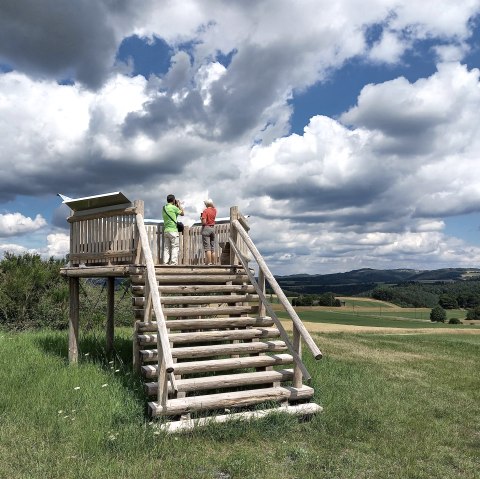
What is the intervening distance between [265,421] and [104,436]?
2308 millimetres

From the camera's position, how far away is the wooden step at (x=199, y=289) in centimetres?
974

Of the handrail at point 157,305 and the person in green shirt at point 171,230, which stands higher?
the person in green shirt at point 171,230

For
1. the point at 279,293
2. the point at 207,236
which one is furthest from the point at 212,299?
the point at 207,236

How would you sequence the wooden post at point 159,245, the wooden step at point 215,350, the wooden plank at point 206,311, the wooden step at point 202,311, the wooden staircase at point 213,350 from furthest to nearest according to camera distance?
the wooden post at point 159,245 → the wooden step at point 202,311 → the wooden plank at point 206,311 → the wooden step at point 215,350 → the wooden staircase at point 213,350

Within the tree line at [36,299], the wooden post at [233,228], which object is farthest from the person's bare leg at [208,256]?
the tree line at [36,299]

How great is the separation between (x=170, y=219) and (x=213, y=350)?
4.11 m

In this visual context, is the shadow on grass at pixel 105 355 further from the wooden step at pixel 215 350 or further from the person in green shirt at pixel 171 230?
the person in green shirt at pixel 171 230

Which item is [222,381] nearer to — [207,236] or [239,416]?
[239,416]

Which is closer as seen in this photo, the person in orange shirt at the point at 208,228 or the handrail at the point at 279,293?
the handrail at the point at 279,293

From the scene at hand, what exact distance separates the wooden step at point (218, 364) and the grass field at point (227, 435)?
492mm

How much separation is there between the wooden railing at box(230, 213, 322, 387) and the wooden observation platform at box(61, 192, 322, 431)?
2 cm

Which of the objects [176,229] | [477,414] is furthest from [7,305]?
[477,414]

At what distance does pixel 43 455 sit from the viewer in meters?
5.79

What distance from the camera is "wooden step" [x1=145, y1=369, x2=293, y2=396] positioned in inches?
296
